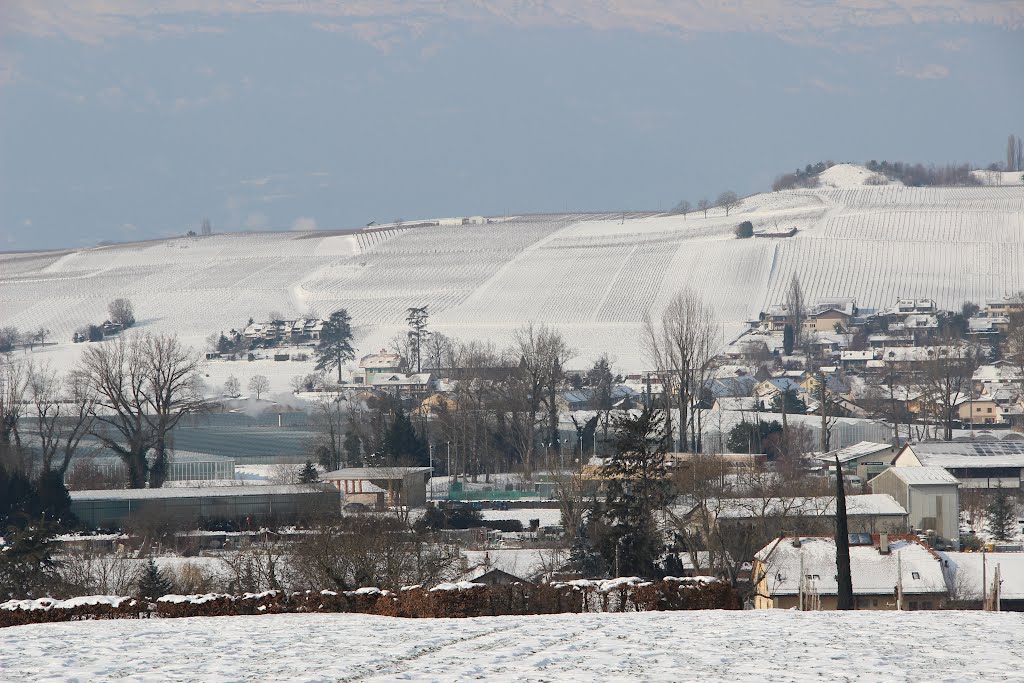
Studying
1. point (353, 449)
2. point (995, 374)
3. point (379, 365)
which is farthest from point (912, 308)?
point (353, 449)

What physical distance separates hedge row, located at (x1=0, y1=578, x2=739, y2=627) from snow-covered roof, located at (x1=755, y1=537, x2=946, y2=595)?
7.99m

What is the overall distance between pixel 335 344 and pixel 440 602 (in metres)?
93.8

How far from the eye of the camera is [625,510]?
27.8 metres

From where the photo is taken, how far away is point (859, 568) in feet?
91.8

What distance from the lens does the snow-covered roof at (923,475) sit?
133ft

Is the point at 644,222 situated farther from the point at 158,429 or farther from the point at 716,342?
the point at 158,429

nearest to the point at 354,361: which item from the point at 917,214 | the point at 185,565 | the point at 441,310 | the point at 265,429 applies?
the point at 441,310

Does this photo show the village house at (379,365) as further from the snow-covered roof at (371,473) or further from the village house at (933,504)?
the village house at (933,504)

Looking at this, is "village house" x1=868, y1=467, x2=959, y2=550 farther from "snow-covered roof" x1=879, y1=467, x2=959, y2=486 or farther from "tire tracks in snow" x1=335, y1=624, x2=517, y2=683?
"tire tracks in snow" x1=335, y1=624, x2=517, y2=683

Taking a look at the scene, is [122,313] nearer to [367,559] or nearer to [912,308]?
[912,308]

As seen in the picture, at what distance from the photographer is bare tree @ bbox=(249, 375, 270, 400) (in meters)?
95.8

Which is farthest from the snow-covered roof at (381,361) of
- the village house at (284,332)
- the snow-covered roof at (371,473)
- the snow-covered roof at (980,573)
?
the snow-covered roof at (980,573)

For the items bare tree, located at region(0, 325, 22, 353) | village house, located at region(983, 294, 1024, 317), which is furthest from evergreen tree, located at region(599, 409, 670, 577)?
bare tree, located at region(0, 325, 22, 353)

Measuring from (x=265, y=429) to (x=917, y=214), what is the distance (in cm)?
9491
